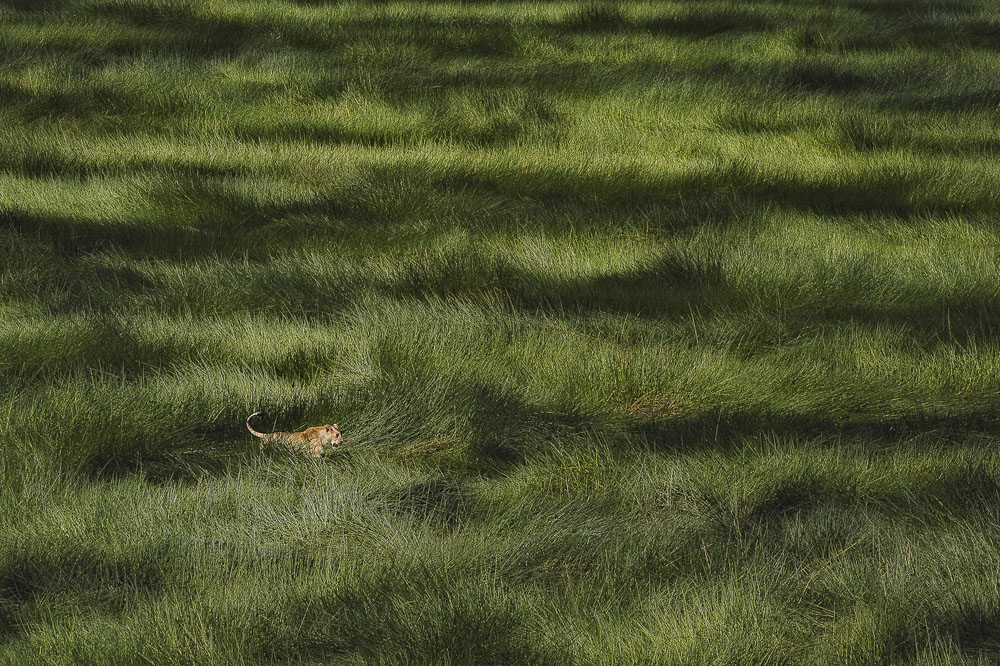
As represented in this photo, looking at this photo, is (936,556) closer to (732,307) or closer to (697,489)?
(697,489)

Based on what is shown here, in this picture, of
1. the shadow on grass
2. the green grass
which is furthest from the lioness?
the shadow on grass

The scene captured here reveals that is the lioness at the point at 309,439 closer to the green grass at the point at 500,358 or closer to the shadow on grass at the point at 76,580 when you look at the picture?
the green grass at the point at 500,358

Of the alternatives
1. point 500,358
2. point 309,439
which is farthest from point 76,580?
point 500,358

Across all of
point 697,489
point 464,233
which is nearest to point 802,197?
point 464,233

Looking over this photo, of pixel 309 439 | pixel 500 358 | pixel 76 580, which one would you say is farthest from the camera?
pixel 500 358

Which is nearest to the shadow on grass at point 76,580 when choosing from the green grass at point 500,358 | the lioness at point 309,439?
the green grass at point 500,358

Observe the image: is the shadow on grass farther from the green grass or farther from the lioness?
the lioness

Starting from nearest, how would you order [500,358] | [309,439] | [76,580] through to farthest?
[76,580] < [309,439] < [500,358]

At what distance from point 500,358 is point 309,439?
2.26 feet

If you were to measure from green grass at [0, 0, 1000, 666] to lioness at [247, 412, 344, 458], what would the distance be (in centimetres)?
4

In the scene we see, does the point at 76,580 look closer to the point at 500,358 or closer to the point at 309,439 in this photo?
the point at 309,439

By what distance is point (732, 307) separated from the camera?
3.53m

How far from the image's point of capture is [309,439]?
2.67 meters

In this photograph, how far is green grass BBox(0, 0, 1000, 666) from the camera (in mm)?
1996
